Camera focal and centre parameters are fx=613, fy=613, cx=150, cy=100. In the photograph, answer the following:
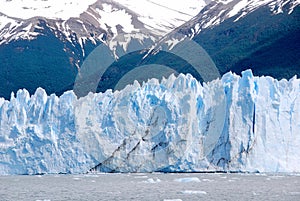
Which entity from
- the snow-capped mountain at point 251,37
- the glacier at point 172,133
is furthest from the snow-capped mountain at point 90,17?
the glacier at point 172,133

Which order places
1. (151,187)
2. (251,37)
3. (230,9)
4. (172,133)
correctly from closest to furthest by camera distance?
(151,187) → (172,133) → (251,37) → (230,9)

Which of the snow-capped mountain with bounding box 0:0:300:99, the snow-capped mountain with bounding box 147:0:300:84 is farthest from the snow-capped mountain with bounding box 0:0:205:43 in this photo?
the snow-capped mountain with bounding box 147:0:300:84

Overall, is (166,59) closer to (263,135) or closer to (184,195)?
(263,135)

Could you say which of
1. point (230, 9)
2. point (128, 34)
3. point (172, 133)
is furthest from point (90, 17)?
point (172, 133)

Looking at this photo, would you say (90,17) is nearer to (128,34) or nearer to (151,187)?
(128,34)

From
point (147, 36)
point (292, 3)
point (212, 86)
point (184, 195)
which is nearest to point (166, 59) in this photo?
point (292, 3)

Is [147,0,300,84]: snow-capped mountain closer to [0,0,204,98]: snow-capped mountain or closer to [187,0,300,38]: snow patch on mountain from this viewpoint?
[187,0,300,38]: snow patch on mountain
